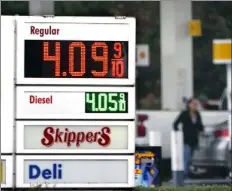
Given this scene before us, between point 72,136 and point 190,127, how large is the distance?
33.7 ft

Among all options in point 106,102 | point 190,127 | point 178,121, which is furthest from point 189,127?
point 106,102

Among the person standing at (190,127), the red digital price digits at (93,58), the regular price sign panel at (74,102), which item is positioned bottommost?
the person standing at (190,127)

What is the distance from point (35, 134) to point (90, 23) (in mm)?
1579

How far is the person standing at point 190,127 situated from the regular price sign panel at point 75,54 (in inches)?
397

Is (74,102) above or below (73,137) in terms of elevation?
above

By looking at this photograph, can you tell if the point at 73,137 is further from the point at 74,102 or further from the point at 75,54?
the point at 75,54

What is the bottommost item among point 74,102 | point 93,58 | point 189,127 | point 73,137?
point 189,127

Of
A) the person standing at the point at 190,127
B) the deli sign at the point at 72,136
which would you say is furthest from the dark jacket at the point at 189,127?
the deli sign at the point at 72,136

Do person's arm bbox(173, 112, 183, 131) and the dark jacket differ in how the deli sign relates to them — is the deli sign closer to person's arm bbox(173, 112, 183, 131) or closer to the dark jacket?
the dark jacket

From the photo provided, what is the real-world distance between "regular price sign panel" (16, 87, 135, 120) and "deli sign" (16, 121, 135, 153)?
0.32ft

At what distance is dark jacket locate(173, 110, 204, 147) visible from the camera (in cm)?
2212

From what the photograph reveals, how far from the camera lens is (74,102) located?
12.2 meters

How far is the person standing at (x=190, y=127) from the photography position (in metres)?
22.1

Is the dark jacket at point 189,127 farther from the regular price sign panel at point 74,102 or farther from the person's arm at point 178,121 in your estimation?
the regular price sign panel at point 74,102
